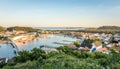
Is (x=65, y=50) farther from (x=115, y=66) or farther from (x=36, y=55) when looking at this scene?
(x=115, y=66)

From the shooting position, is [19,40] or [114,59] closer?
[114,59]

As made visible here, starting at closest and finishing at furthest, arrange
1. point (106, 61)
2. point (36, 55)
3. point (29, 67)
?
point (29, 67) < point (106, 61) < point (36, 55)

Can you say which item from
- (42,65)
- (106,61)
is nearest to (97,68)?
(106,61)

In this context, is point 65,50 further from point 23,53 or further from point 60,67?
point 60,67

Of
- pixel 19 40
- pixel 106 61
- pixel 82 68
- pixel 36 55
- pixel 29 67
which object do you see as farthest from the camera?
pixel 19 40

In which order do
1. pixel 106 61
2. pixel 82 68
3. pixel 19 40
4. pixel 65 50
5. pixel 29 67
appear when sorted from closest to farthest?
pixel 82 68, pixel 29 67, pixel 106 61, pixel 65 50, pixel 19 40

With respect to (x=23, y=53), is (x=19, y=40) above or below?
below

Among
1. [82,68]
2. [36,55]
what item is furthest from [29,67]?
[36,55]

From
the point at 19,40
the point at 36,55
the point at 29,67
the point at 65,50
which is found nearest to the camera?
the point at 29,67

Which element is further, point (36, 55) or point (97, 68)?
point (36, 55)
